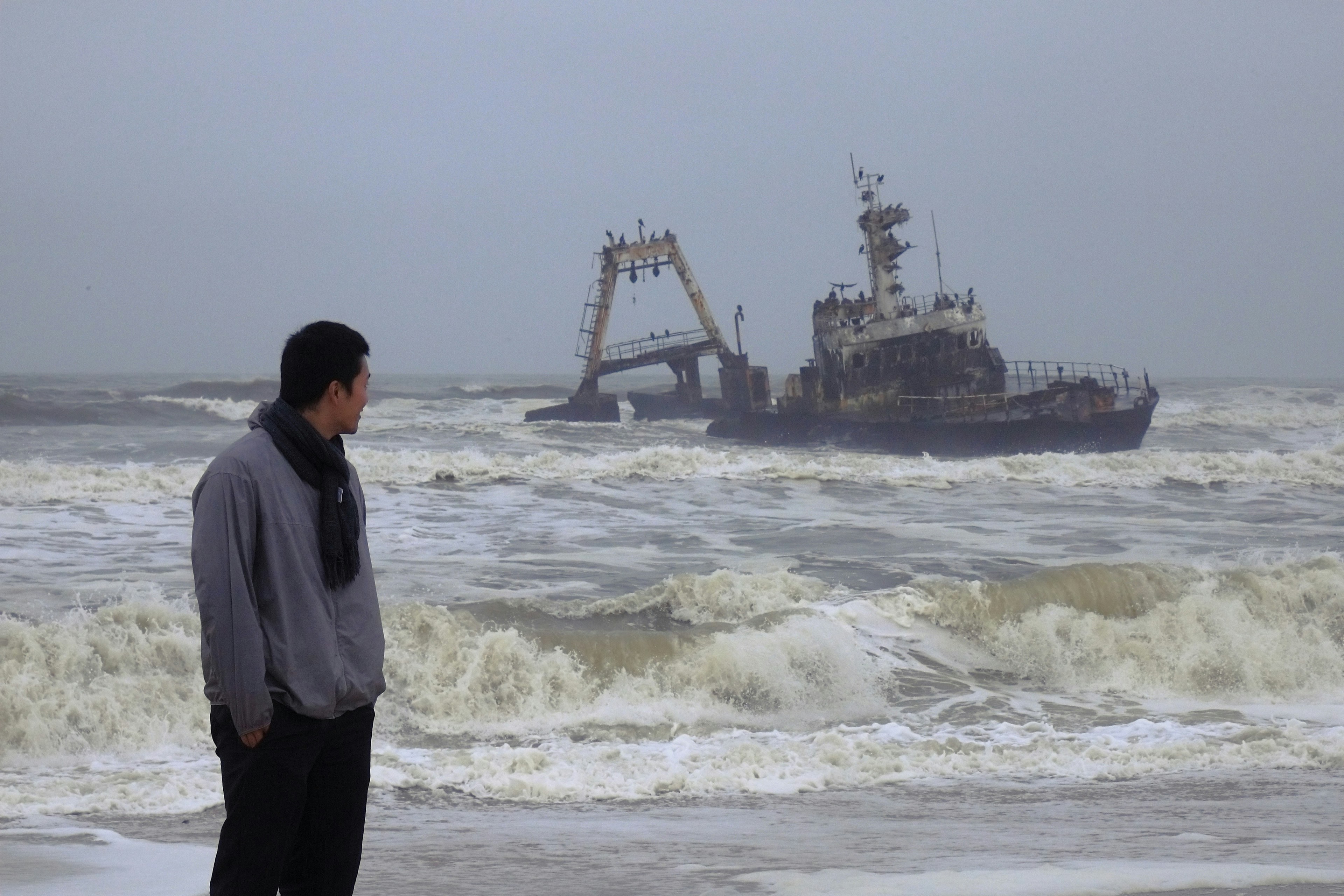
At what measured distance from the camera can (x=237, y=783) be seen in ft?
6.43

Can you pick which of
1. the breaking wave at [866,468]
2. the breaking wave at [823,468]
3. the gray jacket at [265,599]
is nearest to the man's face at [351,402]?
the gray jacket at [265,599]

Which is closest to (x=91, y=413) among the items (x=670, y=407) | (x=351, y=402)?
(x=670, y=407)

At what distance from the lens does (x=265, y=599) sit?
76.0 inches

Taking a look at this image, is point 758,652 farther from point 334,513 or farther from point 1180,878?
point 334,513

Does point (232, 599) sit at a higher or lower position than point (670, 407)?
lower

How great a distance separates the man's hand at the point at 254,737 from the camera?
6.23 feet

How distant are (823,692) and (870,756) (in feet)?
5.29

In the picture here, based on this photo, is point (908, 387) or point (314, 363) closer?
point (314, 363)

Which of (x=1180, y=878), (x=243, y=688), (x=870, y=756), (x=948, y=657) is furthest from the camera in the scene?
(x=948, y=657)

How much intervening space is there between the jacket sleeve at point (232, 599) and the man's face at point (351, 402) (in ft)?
0.80

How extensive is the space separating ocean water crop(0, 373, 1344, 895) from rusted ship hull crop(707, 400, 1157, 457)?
27.2 ft

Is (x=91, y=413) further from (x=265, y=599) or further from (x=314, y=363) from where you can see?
(x=265, y=599)

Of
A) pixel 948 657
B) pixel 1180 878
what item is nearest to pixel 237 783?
pixel 1180 878

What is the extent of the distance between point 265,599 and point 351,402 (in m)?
0.38
